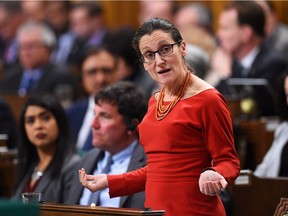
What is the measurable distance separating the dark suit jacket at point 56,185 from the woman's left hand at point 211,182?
1.83 meters

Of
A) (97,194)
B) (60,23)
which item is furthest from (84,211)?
(60,23)

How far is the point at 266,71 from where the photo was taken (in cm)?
738

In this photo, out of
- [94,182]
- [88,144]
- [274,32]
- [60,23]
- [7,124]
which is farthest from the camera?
[60,23]

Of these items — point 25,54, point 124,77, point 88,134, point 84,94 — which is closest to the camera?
point 88,134

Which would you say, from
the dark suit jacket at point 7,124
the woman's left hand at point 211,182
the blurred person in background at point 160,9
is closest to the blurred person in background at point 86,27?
the blurred person in background at point 160,9

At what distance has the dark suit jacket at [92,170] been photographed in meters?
4.67

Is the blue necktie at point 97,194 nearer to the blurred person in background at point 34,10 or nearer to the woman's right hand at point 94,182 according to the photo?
the woman's right hand at point 94,182

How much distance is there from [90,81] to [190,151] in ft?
12.4

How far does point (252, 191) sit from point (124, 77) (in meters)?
2.57

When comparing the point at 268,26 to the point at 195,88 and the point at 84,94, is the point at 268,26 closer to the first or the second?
the point at 84,94

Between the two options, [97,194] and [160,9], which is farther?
[160,9]

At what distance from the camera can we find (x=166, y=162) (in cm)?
358

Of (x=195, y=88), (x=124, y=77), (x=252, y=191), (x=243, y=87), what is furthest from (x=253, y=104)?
(x=195, y=88)

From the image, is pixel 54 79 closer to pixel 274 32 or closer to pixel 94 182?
pixel 274 32
